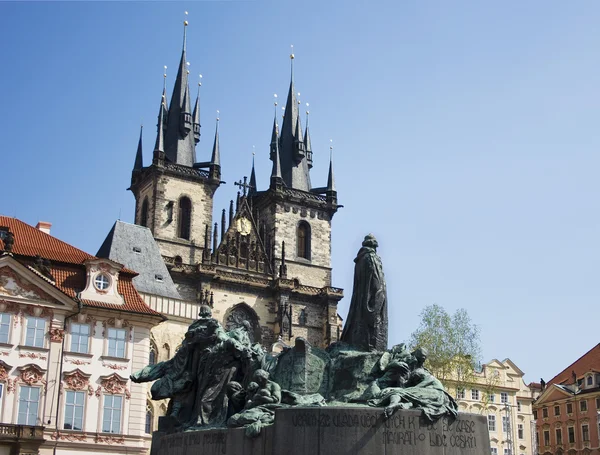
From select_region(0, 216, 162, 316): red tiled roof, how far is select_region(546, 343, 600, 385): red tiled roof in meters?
37.4

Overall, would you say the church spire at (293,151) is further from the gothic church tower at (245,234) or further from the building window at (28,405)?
the building window at (28,405)

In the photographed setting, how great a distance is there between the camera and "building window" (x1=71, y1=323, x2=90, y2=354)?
31.3 meters

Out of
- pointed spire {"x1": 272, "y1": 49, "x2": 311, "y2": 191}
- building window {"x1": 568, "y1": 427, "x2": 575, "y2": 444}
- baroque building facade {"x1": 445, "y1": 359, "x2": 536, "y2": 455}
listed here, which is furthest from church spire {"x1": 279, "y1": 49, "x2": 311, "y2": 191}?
building window {"x1": 568, "y1": 427, "x2": 575, "y2": 444}

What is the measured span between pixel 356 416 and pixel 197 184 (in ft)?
179

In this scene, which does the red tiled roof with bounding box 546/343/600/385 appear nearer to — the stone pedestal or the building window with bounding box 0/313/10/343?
the building window with bounding box 0/313/10/343

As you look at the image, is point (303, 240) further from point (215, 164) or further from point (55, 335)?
point (55, 335)

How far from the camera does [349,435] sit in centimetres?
1022

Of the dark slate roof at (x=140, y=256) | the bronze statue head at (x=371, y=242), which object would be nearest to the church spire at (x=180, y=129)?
the dark slate roof at (x=140, y=256)

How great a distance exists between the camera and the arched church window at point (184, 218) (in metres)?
62.2

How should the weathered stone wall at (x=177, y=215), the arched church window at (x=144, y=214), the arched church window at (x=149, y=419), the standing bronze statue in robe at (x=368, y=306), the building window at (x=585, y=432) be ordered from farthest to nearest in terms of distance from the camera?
the arched church window at (x=144, y=214), the weathered stone wall at (x=177, y=215), the building window at (x=585, y=432), the arched church window at (x=149, y=419), the standing bronze statue in robe at (x=368, y=306)

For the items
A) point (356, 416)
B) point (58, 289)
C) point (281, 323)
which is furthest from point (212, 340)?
point (281, 323)

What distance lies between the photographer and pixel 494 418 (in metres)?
56.5

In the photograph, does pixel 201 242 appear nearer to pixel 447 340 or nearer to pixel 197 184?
pixel 197 184

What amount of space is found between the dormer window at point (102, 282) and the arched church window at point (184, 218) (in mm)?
28649
